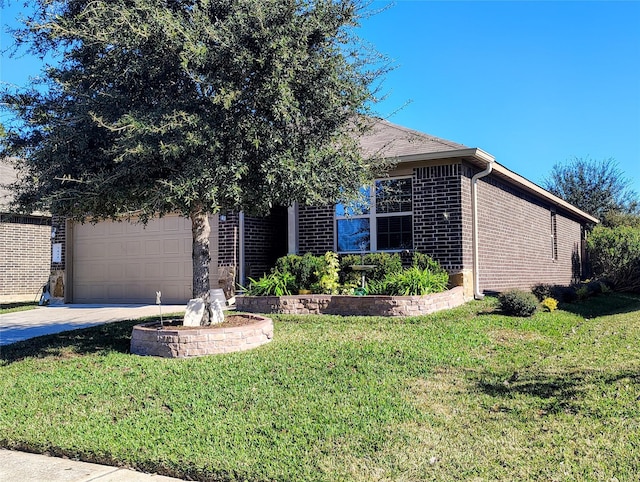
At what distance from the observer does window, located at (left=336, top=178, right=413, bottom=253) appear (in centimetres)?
1233

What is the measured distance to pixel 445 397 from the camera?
5.45 metres

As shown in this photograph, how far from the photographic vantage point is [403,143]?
42.0 feet

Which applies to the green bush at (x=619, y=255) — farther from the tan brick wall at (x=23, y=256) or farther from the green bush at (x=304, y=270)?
the tan brick wall at (x=23, y=256)

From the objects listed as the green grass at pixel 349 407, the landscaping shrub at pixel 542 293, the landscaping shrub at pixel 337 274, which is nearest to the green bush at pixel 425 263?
the landscaping shrub at pixel 337 274

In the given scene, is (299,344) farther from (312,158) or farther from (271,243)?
(271,243)

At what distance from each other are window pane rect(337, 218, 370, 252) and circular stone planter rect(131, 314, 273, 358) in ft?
17.0

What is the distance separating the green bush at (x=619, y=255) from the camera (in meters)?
18.6

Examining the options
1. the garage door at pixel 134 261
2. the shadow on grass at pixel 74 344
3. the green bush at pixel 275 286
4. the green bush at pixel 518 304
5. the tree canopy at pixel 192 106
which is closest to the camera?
the tree canopy at pixel 192 106

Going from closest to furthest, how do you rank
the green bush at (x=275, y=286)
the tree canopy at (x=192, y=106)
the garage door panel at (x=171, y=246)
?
the tree canopy at (x=192, y=106) → the green bush at (x=275, y=286) → the garage door panel at (x=171, y=246)

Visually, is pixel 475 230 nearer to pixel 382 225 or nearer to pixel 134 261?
pixel 382 225

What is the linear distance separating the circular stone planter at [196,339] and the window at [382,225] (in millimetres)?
4997

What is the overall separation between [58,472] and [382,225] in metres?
9.21

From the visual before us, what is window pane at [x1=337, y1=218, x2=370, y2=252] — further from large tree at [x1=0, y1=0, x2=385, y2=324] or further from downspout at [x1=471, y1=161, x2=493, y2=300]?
large tree at [x1=0, y1=0, x2=385, y2=324]

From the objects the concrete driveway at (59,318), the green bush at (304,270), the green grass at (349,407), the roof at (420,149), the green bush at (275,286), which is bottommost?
the green grass at (349,407)
